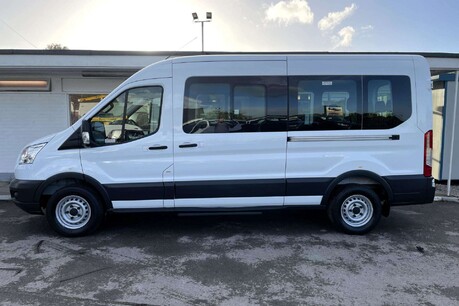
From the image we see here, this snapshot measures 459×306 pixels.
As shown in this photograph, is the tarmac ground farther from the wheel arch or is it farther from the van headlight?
the van headlight

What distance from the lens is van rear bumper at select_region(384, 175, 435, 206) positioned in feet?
16.4

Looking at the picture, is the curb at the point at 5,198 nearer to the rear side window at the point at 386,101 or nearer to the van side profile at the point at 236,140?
the van side profile at the point at 236,140

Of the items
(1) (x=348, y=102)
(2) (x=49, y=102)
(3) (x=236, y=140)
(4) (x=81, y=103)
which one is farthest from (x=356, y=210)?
(2) (x=49, y=102)

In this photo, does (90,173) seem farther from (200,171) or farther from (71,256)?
(200,171)

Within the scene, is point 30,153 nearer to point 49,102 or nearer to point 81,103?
point 81,103

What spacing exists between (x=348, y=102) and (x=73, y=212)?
4.14 meters

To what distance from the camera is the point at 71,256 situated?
4.37 meters

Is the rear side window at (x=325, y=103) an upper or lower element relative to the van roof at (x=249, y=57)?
lower

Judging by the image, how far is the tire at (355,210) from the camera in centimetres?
508

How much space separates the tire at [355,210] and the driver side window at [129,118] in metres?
2.77

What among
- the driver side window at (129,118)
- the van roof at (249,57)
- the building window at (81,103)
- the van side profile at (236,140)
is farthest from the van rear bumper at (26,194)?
the building window at (81,103)

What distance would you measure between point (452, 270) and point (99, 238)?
14.6 feet

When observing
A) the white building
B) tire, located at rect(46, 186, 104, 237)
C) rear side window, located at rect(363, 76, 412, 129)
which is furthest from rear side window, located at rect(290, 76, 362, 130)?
the white building

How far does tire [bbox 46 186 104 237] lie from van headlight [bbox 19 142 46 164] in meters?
0.58
